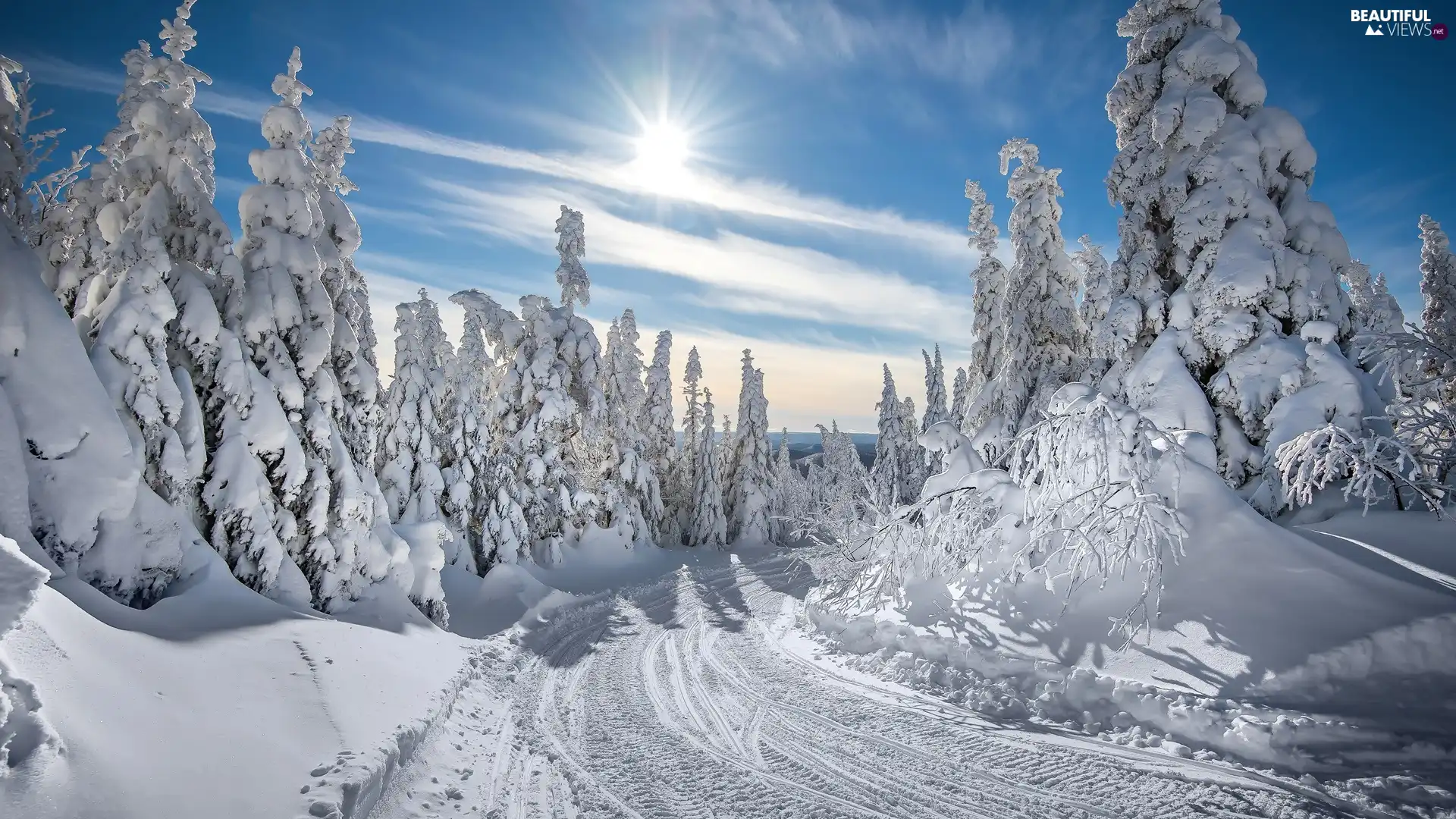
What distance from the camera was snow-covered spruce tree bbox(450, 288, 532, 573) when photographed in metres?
20.1

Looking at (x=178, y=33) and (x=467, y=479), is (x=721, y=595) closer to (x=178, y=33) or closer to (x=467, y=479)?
(x=467, y=479)

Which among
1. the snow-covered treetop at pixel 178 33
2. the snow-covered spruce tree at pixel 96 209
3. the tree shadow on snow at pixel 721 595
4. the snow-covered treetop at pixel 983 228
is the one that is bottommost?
the tree shadow on snow at pixel 721 595

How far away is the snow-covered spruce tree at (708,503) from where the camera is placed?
1470 inches

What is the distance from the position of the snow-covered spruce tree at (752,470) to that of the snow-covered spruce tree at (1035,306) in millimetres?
22758

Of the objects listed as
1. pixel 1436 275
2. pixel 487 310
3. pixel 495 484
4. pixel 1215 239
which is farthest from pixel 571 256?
pixel 1436 275

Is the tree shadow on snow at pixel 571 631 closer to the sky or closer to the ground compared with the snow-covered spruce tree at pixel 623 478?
closer to the ground

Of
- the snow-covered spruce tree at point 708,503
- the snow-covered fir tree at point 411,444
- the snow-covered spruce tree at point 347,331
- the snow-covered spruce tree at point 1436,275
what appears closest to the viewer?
the snow-covered spruce tree at point 347,331

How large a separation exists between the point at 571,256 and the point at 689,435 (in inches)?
820

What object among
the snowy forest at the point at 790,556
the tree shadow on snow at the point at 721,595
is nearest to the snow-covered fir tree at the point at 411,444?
the snowy forest at the point at 790,556

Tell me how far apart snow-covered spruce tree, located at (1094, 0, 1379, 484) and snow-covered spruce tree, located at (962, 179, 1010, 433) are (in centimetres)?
691

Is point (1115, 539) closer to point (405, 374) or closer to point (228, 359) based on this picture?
point (228, 359)

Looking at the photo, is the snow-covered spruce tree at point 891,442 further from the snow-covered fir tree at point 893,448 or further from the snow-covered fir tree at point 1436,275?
the snow-covered fir tree at point 1436,275

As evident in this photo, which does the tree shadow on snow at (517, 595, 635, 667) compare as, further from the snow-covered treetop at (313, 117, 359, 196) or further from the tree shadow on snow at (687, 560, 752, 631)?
the snow-covered treetop at (313, 117, 359, 196)

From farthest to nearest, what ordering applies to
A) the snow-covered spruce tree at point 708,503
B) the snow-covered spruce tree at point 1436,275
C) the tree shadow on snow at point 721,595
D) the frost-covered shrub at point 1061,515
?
the snow-covered spruce tree at point 708,503 < the snow-covered spruce tree at point 1436,275 < the tree shadow on snow at point 721,595 < the frost-covered shrub at point 1061,515
